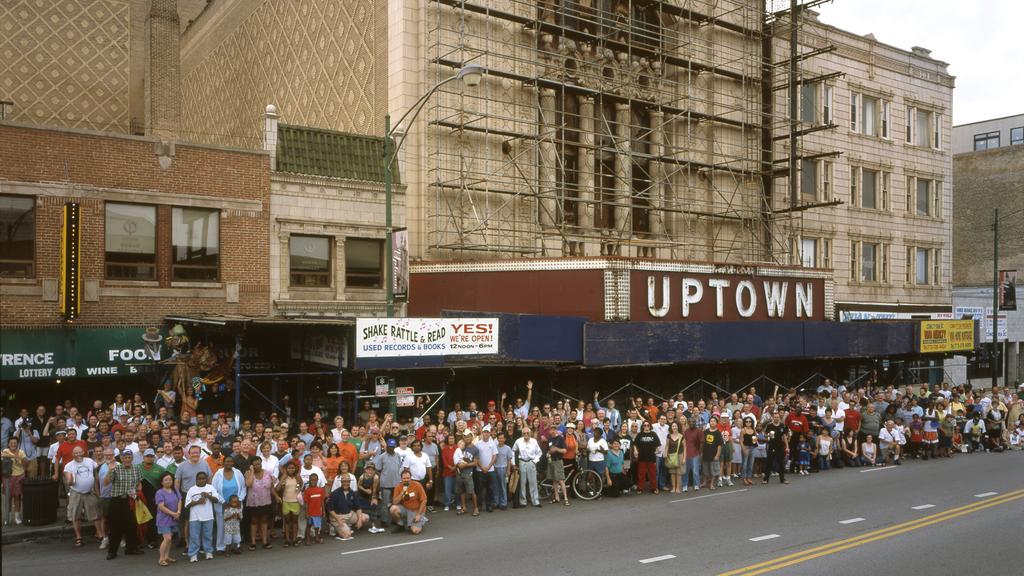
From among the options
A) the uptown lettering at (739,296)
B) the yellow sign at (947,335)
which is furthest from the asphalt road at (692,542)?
the yellow sign at (947,335)

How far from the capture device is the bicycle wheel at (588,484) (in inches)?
712

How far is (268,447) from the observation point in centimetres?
1459

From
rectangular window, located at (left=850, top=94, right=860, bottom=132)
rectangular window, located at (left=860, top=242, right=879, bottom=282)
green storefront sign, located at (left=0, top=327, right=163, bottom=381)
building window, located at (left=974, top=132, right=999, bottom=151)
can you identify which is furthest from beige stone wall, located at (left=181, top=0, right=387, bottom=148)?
building window, located at (left=974, top=132, right=999, bottom=151)

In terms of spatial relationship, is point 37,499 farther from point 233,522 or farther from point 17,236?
point 17,236

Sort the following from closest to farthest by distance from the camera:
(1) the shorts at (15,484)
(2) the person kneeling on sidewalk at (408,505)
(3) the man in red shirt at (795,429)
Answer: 1. (2) the person kneeling on sidewalk at (408,505)
2. (1) the shorts at (15,484)
3. (3) the man in red shirt at (795,429)

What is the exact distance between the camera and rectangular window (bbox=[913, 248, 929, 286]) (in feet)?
150

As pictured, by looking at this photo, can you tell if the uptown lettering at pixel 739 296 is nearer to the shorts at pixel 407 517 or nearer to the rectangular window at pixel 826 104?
the rectangular window at pixel 826 104

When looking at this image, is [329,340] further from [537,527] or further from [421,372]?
[537,527]

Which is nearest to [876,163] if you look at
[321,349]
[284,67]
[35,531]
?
[284,67]

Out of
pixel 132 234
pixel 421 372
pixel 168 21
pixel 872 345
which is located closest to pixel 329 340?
pixel 421 372

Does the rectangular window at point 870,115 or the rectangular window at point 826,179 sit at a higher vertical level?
the rectangular window at point 870,115

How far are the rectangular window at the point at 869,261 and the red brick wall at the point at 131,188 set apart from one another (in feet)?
101

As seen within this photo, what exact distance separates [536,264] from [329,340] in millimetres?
8431

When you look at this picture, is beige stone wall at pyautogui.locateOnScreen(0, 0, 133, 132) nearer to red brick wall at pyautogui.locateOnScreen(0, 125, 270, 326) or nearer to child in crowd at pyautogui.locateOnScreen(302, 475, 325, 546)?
red brick wall at pyautogui.locateOnScreen(0, 125, 270, 326)
